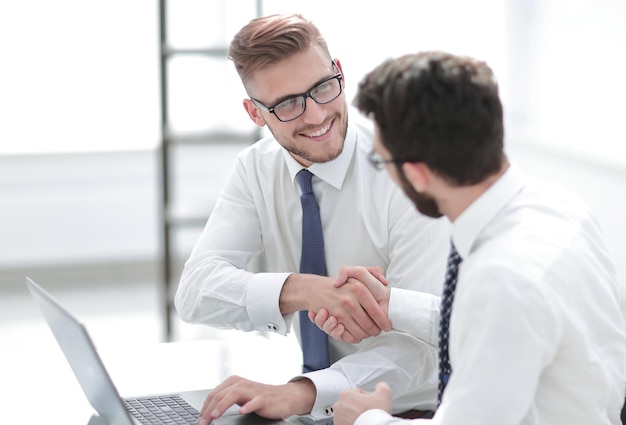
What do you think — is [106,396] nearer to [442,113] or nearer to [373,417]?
[373,417]

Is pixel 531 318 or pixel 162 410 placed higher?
pixel 531 318

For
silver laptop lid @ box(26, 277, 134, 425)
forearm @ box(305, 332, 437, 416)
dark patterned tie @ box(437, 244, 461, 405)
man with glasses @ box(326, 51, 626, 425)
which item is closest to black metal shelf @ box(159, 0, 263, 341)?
forearm @ box(305, 332, 437, 416)

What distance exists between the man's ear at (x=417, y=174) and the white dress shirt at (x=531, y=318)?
82 millimetres

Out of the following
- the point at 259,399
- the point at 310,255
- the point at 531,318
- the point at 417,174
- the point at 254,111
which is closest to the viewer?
the point at 531,318

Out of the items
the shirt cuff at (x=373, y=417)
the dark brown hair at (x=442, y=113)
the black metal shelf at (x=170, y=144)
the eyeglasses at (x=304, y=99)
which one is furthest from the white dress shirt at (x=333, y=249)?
the black metal shelf at (x=170, y=144)

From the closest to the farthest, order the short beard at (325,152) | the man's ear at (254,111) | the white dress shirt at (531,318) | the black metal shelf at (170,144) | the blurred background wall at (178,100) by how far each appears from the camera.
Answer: the white dress shirt at (531,318) < the short beard at (325,152) < the man's ear at (254,111) < the black metal shelf at (170,144) < the blurred background wall at (178,100)

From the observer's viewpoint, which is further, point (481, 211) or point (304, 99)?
point (304, 99)

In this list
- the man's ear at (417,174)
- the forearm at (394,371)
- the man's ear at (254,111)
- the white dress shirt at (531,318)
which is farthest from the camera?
the man's ear at (254,111)

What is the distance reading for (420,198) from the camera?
154cm

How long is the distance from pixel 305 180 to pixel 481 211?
89 centimetres

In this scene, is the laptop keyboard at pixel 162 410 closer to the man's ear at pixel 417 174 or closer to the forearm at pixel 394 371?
the forearm at pixel 394 371

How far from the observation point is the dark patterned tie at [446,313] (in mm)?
1671

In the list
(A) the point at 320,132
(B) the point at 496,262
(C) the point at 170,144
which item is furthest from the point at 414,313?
(C) the point at 170,144

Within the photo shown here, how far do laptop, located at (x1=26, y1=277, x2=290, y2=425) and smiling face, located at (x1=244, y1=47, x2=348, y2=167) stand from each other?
2.01ft
